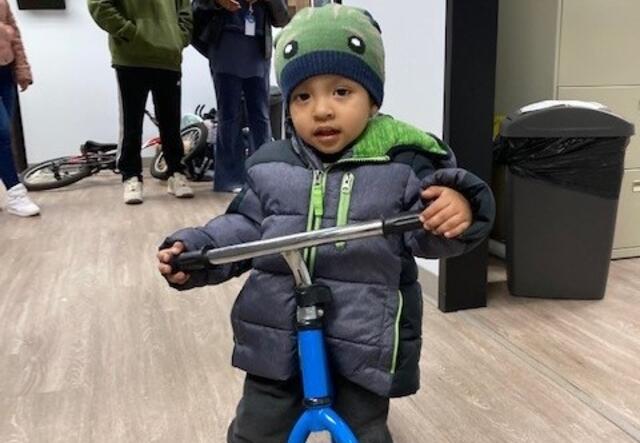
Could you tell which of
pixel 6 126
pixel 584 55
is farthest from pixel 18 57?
pixel 584 55

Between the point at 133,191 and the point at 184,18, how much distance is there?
2.98ft

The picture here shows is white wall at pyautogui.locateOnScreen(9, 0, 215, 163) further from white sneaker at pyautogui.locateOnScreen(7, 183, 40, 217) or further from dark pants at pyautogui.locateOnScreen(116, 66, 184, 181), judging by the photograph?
white sneaker at pyautogui.locateOnScreen(7, 183, 40, 217)

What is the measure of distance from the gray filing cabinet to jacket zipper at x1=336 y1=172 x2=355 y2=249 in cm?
147

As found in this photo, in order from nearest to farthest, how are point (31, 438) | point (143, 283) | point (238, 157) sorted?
point (31, 438) < point (143, 283) < point (238, 157)

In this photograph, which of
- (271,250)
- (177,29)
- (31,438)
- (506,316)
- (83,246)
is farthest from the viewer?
(177,29)

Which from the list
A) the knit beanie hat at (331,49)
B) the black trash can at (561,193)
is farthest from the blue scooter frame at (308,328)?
the black trash can at (561,193)

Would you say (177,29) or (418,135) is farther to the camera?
(177,29)

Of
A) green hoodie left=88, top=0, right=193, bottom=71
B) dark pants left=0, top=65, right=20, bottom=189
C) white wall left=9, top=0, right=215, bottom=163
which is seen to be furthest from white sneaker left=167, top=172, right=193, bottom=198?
white wall left=9, top=0, right=215, bottom=163

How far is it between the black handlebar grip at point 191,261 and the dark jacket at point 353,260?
5 cm

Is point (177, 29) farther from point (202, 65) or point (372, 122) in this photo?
point (372, 122)

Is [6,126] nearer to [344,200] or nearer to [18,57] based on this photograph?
[18,57]

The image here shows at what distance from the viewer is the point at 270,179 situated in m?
0.94

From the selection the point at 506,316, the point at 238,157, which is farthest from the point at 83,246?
the point at 506,316

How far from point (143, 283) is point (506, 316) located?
113cm
